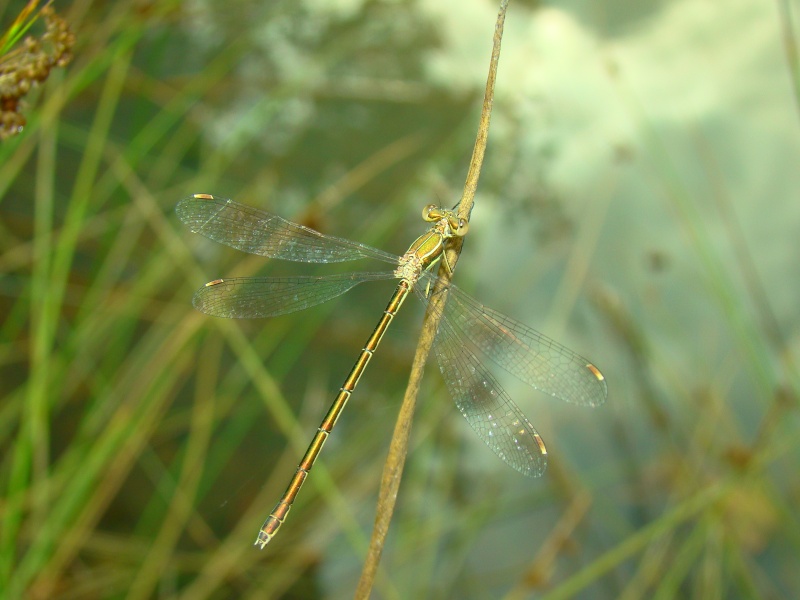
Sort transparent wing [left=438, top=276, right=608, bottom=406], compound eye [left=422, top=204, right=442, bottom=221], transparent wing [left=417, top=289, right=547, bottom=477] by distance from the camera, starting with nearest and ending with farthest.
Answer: transparent wing [left=417, top=289, right=547, bottom=477] < transparent wing [left=438, top=276, right=608, bottom=406] < compound eye [left=422, top=204, right=442, bottom=221]

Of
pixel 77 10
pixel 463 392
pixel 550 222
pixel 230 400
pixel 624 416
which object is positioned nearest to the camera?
pixel 463 392

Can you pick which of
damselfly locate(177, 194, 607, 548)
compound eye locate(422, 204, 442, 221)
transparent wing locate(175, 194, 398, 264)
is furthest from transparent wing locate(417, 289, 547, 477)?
transparent wing locate(175, 194, 398, 264)

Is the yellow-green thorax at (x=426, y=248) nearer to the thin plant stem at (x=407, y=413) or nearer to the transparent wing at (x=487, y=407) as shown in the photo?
the transparent wing at (x=487, y=407)

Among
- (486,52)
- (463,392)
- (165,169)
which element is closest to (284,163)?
(165,169)

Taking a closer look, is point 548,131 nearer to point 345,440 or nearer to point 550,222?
point 550,222

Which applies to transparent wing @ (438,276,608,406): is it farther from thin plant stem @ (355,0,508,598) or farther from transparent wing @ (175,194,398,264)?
thin plant stem @ (355,0,508,598)

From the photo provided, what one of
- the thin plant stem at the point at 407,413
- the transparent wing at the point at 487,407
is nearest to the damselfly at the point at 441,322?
the transparent wing at the point at 487,407
